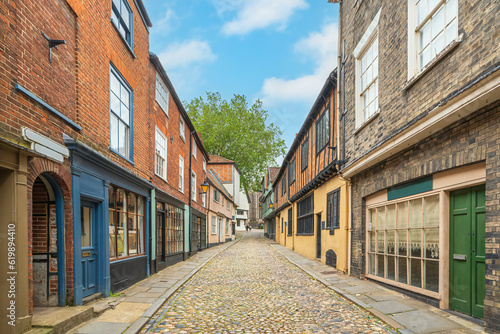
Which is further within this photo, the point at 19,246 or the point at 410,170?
the point at 410,170

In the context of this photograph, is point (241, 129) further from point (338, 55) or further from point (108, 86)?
point (108, 86)

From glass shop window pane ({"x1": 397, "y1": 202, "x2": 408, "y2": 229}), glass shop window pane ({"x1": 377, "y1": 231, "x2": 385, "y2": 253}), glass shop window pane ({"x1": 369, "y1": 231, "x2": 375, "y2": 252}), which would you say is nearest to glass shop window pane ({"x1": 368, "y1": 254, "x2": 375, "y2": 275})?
glass shop window pane ({"x1": 369, "y1": 231, "x2": 375, "y2": 252})

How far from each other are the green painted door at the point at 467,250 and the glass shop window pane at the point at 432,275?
36cm

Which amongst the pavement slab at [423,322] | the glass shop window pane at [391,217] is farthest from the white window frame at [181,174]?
the pavement slab at [423,322]

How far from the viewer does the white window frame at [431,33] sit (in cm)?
590

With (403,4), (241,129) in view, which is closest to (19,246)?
(403,4)

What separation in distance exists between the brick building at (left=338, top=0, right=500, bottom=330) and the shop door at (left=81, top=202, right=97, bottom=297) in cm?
637

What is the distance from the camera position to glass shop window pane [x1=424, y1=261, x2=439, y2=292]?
21.0 ft

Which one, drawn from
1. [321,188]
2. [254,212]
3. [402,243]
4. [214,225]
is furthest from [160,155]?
[254,212]

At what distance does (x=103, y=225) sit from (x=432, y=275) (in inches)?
258

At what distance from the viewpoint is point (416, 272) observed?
7.14m

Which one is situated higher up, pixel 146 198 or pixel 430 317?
pixel 146 198

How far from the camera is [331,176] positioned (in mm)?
13172

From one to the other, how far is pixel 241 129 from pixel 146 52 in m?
30.9
